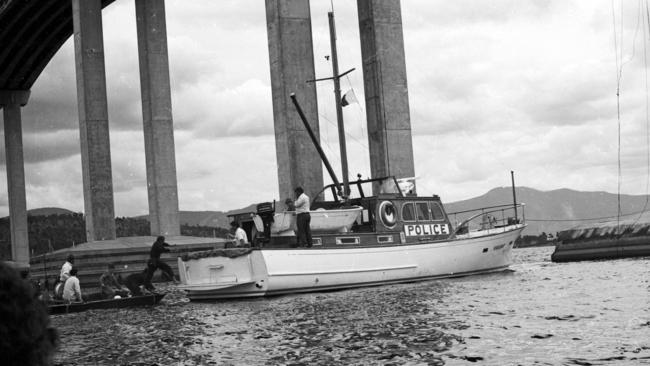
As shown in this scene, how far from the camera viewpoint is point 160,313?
1969 centimetres

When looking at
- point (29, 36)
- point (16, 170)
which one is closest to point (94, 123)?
point (29, 36)

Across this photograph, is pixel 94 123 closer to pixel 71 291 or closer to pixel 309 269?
pixel 71 291

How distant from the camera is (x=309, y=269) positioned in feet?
70.7

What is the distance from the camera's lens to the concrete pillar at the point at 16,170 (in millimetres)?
58969

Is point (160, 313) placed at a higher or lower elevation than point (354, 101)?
lower

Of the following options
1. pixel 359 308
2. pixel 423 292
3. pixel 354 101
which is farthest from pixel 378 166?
pixel 359 308

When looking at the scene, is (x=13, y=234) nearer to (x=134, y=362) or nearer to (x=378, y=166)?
(x=378, y=166)

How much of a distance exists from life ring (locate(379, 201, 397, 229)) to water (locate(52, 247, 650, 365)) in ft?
8.80

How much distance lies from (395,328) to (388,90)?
21216 mm

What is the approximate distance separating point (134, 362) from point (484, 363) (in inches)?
186

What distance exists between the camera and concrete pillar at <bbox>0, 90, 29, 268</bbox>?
58969mm

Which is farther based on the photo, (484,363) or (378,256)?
(378,256)

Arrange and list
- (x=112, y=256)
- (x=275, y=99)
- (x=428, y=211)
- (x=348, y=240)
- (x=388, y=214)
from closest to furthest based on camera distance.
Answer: (x=348, y=240) → (x=388, y=214) → (x=428, y=211) → (x=275, y=99) → (x=112, y=256)

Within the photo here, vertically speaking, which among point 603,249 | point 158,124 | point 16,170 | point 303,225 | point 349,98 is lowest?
point 603,249
